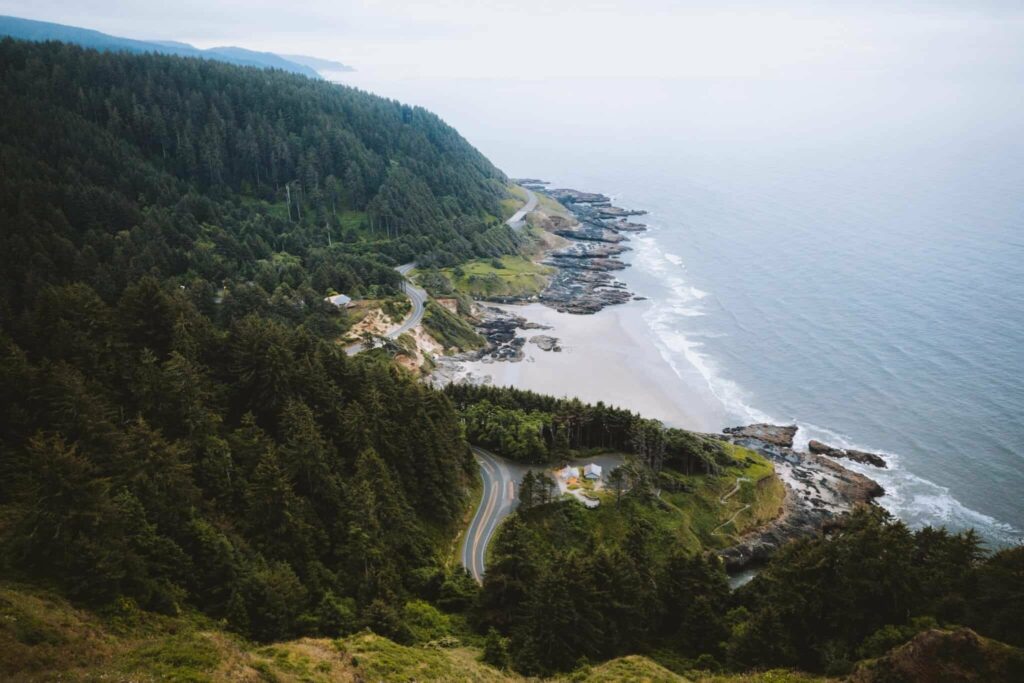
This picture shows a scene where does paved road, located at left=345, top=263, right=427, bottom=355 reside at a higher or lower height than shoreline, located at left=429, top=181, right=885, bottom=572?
higher

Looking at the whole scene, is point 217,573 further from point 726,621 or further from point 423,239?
point 423,239

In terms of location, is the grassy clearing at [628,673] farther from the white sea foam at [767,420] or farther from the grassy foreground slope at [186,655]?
the white sea foam at [767,420]

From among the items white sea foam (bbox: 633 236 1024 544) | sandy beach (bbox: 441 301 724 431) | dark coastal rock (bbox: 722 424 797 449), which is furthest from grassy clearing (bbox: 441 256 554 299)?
dark coastal rock (bbox: 722 424 797 449)

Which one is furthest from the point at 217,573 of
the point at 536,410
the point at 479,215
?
the point at 479,215

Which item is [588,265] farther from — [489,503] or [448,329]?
[489,503]

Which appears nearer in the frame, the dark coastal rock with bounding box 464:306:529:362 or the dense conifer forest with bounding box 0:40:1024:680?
the dense conifer forest with bounding box 0:40:1024:680

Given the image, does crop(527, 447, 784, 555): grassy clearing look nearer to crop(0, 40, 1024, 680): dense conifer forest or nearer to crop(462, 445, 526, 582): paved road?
crop(0, 40, 1024, 680): dense conifer forest

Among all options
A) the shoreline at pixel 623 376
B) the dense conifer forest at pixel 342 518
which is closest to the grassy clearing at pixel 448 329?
the shoreline at pixel 623 376
